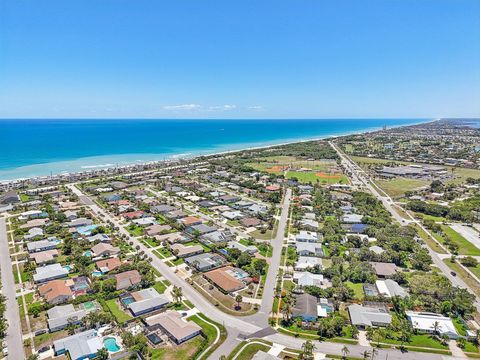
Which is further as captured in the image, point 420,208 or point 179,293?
point 420,208

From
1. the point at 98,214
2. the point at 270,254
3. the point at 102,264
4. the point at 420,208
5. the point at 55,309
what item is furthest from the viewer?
the point at 420,208

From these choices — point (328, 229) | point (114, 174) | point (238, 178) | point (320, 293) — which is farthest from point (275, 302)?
point (114, 174)

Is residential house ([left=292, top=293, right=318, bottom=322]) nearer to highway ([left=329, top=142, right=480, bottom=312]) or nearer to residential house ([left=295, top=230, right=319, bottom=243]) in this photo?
residential house ([left=295, top=230, right=319, bottom=243])

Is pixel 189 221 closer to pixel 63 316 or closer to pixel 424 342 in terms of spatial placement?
pixel 63 316

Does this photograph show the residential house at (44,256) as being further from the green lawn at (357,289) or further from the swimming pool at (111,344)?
the green lawn at (357,289)

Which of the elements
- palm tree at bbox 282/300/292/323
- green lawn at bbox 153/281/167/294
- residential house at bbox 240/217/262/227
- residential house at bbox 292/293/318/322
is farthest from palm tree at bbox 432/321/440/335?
residential house at bbox 240/217/262/227

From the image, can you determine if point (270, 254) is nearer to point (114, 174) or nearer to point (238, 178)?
point (238, 178)

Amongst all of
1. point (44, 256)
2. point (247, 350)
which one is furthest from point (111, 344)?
point (44, 256)
